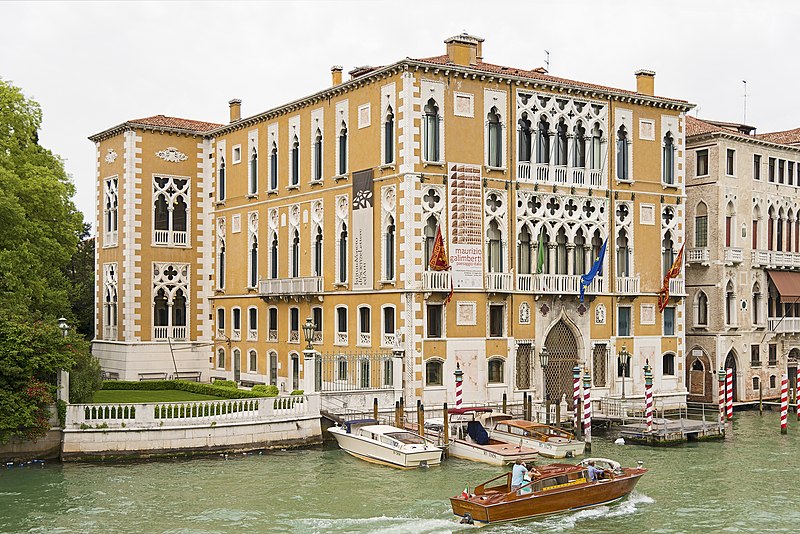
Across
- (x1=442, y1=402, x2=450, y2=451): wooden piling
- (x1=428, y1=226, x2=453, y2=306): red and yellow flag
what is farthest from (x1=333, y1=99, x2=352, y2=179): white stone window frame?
(x1=442, y1=402, x2=450, y2=451): wooden piling

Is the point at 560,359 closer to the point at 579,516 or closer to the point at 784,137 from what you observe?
the point at 579,516

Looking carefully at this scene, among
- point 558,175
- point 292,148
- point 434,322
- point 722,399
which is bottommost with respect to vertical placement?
point 722,399

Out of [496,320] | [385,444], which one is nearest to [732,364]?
[496,320]

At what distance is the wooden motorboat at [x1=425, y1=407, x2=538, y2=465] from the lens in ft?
87.7

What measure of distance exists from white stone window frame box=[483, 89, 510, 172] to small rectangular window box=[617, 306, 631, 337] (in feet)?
22.1

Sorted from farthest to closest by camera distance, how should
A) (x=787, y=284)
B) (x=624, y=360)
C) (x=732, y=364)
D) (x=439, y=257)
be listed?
(x=787, y=284), (x=732, y=364), (x=624, y=360), (x=439, y=257)

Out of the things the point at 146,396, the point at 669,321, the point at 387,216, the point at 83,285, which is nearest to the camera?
the point at 387,216

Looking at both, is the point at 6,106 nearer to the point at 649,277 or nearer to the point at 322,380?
the point at 322,380

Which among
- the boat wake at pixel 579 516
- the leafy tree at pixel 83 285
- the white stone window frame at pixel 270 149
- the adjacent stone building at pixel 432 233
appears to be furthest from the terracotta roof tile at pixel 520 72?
the leafy tree at pixel 83 285

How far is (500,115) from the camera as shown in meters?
33.5

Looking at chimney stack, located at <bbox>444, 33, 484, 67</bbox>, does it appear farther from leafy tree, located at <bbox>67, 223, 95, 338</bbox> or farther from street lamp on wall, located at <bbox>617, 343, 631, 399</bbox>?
leafy tree, located at <bbox>67, 223, 95, 338</bbox>

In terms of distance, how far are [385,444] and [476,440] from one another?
257 centimetres

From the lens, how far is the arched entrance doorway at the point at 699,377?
40.8m

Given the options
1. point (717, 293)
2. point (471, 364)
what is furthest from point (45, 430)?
point (717, 293)
